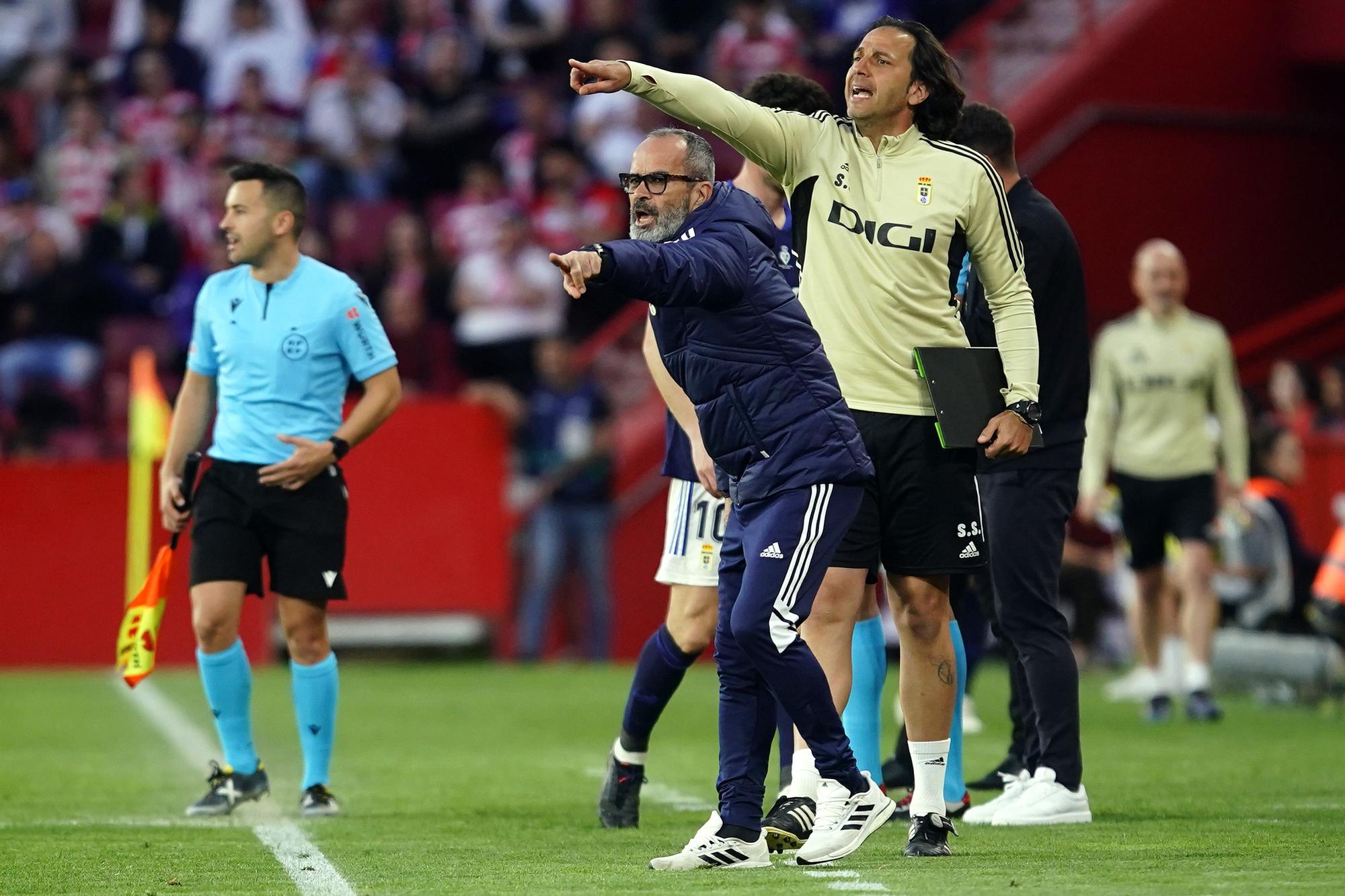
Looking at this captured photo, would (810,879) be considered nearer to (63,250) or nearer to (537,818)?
(537,818)

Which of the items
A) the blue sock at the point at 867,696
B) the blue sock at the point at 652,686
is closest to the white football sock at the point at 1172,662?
the blue sock at the point at 867,696

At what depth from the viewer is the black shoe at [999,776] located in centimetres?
758

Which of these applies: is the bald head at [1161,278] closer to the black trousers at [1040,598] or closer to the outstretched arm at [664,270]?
the black trousers at [1040,598]

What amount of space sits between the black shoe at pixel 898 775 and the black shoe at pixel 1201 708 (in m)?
3.91

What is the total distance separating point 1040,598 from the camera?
666 cm

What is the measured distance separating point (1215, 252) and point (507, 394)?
6200mm

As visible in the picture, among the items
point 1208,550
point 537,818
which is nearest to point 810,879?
point 537,818

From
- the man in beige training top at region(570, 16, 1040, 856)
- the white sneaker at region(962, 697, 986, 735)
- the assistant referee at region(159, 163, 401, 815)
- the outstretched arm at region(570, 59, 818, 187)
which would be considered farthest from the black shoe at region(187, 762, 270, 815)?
the white sneaker at region(962, 697, 986, 735)

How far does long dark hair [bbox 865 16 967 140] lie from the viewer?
19.8 ft

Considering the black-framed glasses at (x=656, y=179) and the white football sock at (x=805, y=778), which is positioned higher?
the black-framed glasses at (x=656, y=179)

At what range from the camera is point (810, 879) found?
523 centimetres

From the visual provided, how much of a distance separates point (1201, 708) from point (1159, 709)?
221 millimetres

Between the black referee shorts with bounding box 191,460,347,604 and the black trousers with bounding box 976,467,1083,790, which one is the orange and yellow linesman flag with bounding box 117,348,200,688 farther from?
the black trousers with bounding box 976,467,1083,790

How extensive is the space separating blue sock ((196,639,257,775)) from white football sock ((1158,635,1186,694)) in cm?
589
